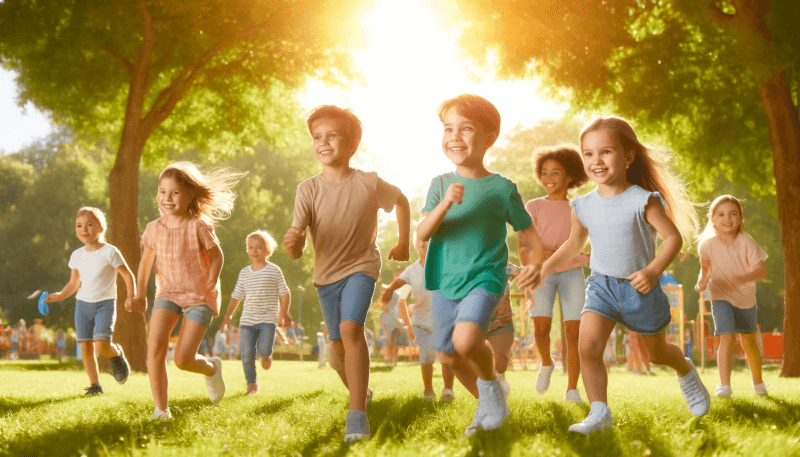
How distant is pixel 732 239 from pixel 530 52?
772 cm

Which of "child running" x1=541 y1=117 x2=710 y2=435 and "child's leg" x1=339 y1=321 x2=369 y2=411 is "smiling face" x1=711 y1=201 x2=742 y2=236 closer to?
"child running" x1=541 y1=117 x2=710 y2=435

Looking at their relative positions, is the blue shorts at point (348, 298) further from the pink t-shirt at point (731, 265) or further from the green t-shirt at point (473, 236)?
the pink t-shirt at point (731, 265)

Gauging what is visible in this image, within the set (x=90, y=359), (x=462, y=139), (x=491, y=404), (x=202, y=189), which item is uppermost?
(x=202, y=189)

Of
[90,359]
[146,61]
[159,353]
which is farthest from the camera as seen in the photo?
[146,61]

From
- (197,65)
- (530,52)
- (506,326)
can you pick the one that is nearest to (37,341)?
(197,65)

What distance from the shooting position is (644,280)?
184 inches

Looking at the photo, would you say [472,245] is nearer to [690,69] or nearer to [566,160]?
[566,160]

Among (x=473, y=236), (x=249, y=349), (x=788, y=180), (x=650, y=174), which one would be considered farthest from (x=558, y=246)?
(x=788, y=180)

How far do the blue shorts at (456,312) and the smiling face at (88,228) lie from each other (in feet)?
16.9

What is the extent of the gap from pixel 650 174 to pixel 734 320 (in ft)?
12.0

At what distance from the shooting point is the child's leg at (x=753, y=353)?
329 inches

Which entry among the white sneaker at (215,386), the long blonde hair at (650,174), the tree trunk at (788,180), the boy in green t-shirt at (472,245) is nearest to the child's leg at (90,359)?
the white sneaker at (215,386)

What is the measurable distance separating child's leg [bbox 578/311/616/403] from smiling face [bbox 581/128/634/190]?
2.85ft

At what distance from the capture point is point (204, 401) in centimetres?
779
